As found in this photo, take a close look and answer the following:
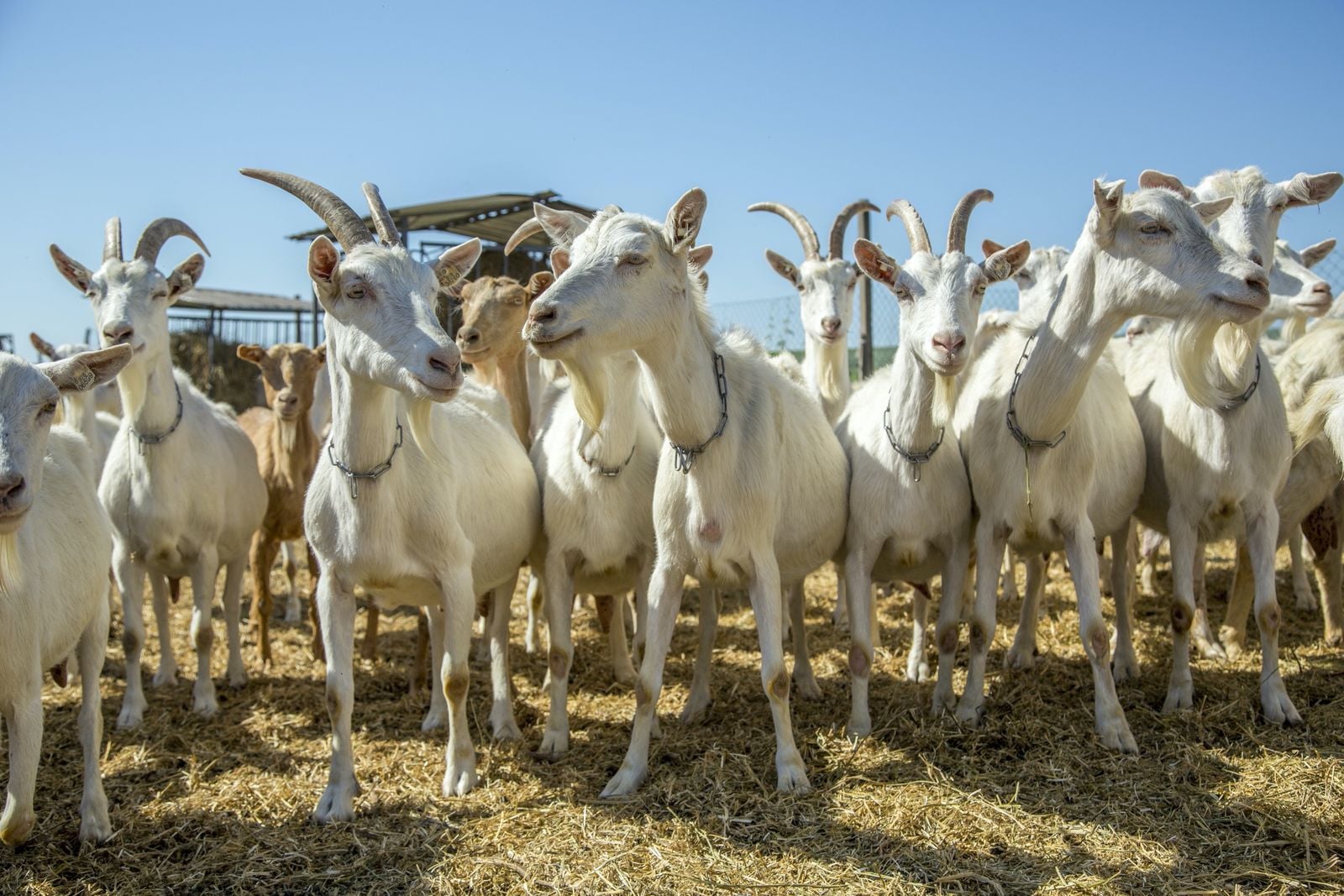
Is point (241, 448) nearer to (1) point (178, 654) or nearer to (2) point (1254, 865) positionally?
(1) point (178, 654)

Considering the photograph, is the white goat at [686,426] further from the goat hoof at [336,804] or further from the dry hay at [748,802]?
the goat hoof at [336,804]

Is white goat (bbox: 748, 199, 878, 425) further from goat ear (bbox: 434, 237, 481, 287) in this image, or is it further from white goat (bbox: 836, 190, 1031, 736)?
goat ear (bbox: 434, 237, 481, 287)

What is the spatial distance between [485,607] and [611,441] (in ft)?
6.82

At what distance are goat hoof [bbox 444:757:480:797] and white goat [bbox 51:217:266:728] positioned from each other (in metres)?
2.04

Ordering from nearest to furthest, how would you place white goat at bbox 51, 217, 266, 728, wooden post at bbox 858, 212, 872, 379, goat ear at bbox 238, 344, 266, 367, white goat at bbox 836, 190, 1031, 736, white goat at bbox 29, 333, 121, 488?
1. white goat at bbox 836, 190, 1031, 736
2. white goat at bbox 51, 217, 266, 728
3. white goat at bbox 29, 333, 121, 488
4. goat ear at bbox 238, 344, 266, 367
5. wooden post at bbox 858, 212, 872, 379

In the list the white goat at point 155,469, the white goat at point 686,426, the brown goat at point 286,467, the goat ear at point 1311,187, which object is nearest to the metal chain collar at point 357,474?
the white goat at point 686,426

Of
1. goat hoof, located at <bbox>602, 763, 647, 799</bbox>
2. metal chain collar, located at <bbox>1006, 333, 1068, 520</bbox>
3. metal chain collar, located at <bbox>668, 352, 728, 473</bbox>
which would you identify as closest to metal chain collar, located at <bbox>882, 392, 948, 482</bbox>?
metal chain collar, located at <bbox>1006, 333, 1068, 520</bbox>

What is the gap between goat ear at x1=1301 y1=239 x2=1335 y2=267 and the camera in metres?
7.14

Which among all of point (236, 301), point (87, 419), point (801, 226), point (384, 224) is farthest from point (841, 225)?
point (236, 301)

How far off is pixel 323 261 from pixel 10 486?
143 centimetres

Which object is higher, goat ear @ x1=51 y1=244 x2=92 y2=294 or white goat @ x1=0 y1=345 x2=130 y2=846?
goat ear @ x1=51 y1=244 x2=92 y2=294

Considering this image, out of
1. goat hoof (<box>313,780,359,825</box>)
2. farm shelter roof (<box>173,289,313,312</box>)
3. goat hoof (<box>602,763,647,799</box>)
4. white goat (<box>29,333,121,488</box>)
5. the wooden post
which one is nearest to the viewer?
goat hoof (<box>313,780,359,825</box>)

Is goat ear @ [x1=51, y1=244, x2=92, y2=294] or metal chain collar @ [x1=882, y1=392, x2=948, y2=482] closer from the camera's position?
metal chain collar @ [x1=882, y1=392, x2=948, y2=482]

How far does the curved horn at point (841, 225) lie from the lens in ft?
23.8
